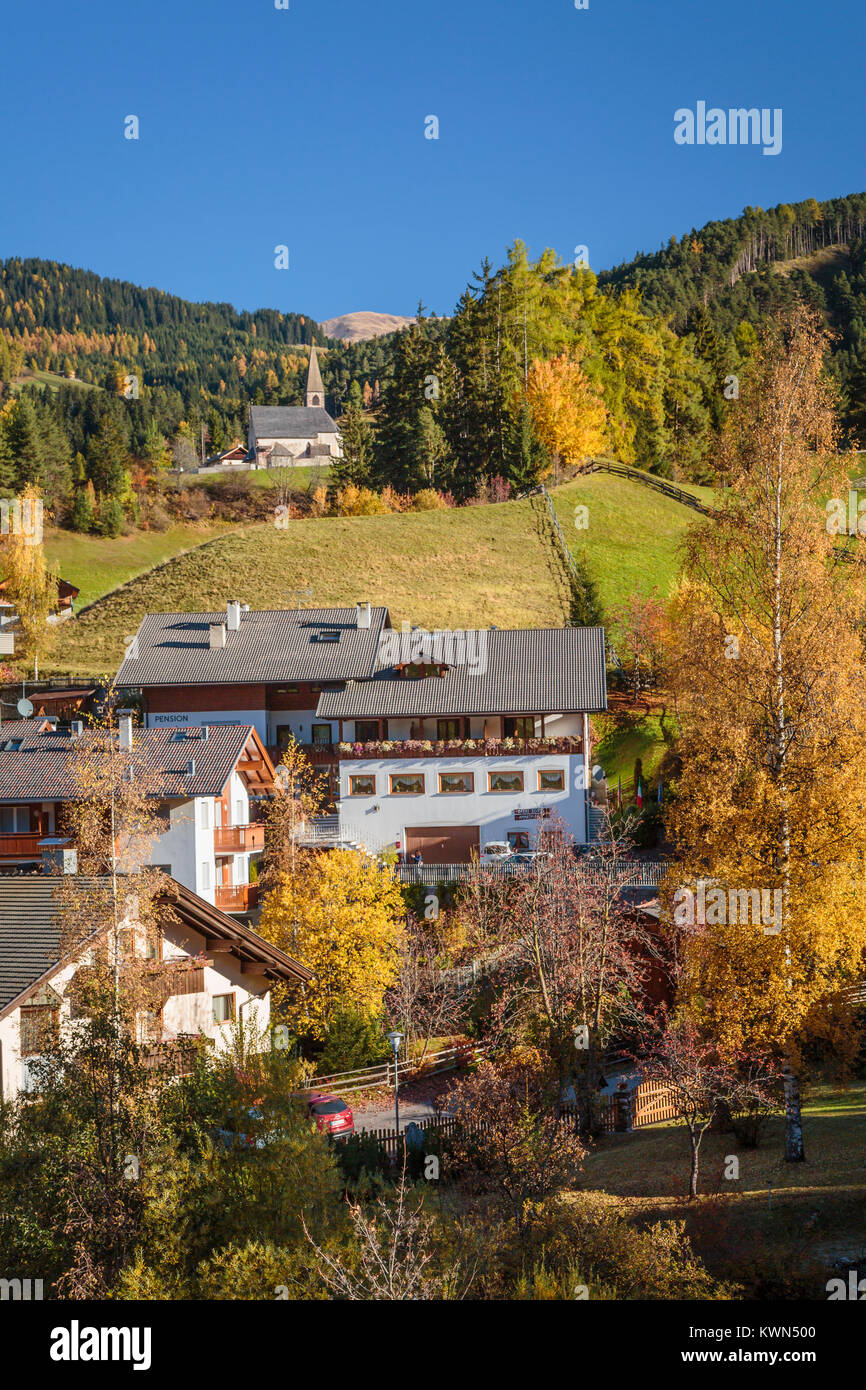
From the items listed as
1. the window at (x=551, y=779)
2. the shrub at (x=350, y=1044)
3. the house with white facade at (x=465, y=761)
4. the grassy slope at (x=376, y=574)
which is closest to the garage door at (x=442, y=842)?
the house with white facade at (x=465, y=761)

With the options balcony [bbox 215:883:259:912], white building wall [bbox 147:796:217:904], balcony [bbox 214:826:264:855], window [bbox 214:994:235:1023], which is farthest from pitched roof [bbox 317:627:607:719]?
window [bbox 214:994:235:1023]

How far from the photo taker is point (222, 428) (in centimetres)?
16162

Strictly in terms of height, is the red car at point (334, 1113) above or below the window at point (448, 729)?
below

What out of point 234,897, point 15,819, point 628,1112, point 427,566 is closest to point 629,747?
point 234,897

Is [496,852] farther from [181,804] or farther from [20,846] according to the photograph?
[20,846]

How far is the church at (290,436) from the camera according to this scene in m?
140

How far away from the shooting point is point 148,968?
15859mm

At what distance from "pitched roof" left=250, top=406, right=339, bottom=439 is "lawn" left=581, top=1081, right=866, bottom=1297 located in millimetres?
129815

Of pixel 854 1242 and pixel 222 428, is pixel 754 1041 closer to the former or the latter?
pixel 854 1242

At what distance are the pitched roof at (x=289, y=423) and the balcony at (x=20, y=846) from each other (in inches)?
4447

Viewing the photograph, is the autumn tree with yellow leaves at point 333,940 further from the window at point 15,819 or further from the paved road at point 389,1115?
the window at point 15,819

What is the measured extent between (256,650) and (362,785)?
1344 cm

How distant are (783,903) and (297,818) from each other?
76.0 ft
